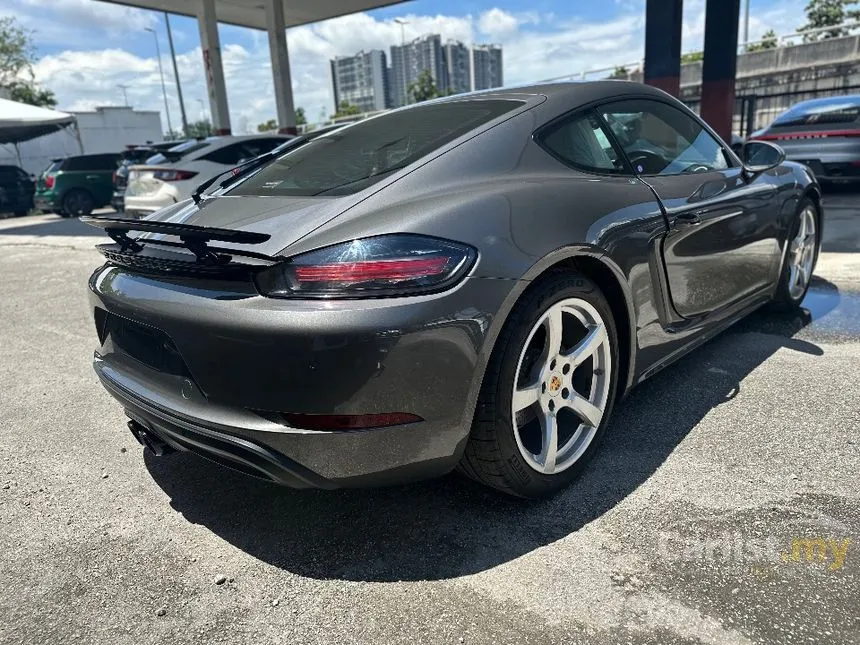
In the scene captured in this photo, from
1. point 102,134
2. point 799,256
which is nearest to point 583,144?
point 799,256

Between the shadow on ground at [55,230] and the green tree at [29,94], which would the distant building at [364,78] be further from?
the shadow on ground at [55,230]

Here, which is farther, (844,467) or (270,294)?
(844,467)

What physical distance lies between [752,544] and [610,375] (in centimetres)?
75

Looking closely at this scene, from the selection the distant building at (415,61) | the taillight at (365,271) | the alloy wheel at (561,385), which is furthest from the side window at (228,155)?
the distant building at (415,61)

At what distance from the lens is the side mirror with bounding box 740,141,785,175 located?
3762 mm

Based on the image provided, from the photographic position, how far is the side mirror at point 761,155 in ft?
12.3

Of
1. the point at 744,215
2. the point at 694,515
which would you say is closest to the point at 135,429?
the point at 694,515

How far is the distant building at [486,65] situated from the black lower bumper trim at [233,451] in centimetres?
9215

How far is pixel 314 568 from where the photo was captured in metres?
1.99

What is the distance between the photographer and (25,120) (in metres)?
20.8

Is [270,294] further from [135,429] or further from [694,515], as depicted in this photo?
[694,515]

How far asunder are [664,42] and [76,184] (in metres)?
14.6

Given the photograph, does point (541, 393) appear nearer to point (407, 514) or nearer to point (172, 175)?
point (407, 514)

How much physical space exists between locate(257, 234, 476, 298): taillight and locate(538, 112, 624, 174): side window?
860 millimetres
